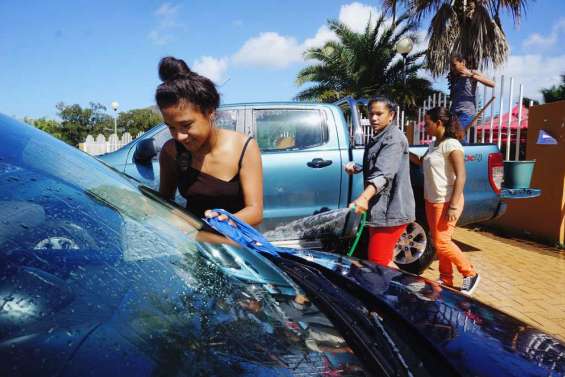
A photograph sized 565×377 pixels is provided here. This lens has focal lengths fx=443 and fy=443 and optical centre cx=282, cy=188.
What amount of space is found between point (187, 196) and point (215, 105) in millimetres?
483

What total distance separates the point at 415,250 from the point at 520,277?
3.81ft

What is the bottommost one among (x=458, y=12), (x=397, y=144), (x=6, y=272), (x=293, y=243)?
(x=293, y=243)

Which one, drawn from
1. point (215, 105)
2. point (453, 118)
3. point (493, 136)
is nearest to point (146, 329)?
point (215, 105)

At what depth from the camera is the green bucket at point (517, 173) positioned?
4.76 m

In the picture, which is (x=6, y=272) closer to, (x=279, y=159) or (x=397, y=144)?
(x=397, y=144)

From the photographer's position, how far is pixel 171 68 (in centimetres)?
198

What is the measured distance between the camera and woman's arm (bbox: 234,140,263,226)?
2064 mm

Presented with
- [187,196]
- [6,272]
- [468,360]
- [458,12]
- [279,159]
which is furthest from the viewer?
[458,12]

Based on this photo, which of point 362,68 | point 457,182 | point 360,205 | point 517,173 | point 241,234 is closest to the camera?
point 241,234

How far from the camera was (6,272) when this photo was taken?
0.95m

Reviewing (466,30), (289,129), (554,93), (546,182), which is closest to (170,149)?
(289,129)

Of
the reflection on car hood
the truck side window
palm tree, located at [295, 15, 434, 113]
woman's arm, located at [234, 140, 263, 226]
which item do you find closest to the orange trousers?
the truck side window

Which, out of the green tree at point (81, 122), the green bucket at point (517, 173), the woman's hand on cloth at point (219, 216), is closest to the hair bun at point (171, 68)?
the woman's hand on cloth at point (219, 216)

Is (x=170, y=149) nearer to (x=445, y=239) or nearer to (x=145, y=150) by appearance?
(x=145, y=150)
